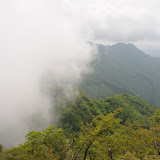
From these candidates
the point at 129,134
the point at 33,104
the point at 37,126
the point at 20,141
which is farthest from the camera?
the point at 33,104

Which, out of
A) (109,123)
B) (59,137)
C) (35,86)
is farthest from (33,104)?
(109,123)

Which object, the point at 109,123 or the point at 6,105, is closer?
the point at 109,123

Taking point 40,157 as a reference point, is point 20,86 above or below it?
above

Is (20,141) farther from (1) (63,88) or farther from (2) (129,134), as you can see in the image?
(2) (129,134)

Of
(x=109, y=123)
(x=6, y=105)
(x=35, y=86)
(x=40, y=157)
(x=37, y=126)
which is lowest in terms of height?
(x=40, y=157)

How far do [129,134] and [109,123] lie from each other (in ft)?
23.6

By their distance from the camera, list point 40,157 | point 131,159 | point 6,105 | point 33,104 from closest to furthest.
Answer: point 131,159, point 40,157, point 33,104, point 6,105

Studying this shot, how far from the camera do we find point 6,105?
146125 mm

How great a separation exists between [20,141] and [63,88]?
65.8 meters

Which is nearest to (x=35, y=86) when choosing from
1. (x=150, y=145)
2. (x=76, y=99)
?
(x=76, y=99)

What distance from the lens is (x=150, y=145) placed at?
22969mm

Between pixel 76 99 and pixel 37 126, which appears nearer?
pixel 37 126

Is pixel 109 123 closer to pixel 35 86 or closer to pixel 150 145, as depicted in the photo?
pixel 150 145

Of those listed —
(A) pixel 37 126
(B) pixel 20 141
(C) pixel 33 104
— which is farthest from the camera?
(C) pixel 33 104
